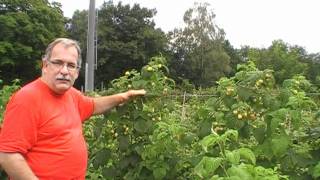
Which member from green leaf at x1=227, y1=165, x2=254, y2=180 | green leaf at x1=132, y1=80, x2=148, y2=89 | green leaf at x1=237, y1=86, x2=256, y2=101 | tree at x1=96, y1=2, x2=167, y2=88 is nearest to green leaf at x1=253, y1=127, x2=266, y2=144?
green leaf at x1=237, y1=86, x2=256, y2=101

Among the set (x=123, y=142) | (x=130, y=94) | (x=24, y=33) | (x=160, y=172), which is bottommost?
(x=160, y=172)

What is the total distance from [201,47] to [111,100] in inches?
2228

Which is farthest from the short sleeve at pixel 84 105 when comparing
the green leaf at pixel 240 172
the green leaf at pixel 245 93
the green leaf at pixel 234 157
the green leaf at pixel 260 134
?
the green leaf at pixel 240 172

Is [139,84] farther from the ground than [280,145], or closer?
farther from the ground

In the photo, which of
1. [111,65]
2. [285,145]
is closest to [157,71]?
[285,145]

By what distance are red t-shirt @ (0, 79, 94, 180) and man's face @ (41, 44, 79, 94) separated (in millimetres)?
54

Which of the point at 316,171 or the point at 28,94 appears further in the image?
the point at 316,171

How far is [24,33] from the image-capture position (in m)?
49.1

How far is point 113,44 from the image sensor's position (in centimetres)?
5816

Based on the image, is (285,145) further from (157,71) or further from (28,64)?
(28,64)

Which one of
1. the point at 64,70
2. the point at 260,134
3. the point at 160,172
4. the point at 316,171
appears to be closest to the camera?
the point at 64,70

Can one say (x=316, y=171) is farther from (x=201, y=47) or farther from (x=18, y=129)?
(x=201, y=47)

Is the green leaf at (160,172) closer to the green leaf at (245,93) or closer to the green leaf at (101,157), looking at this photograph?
the green leaf at (101,157)

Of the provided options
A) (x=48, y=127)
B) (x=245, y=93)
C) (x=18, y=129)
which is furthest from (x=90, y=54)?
(x=18, y=129)
